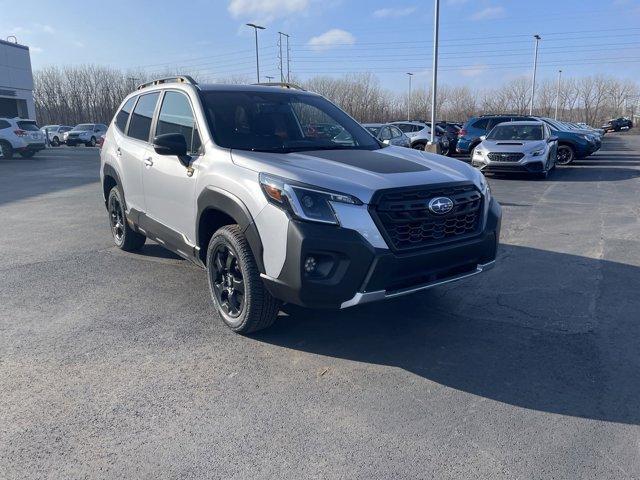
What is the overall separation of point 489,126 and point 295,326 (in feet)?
56.6

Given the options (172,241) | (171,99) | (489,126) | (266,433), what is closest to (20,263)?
(172,241)

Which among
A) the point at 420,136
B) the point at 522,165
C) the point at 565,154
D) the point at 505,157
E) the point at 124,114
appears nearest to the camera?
the point at 124,114

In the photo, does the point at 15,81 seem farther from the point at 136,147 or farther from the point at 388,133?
the point at 136,147

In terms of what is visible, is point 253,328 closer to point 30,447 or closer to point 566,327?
point 30,447

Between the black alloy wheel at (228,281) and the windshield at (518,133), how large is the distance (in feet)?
40.8

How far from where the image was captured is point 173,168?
466 centimetres

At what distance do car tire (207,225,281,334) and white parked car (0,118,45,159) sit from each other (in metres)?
22.5

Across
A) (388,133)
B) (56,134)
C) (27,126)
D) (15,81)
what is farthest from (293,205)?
(56,134)

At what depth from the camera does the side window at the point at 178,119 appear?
177 inches

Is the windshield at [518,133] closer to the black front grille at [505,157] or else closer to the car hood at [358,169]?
the black front grille at [505,157]

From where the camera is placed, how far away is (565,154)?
18.3 meters

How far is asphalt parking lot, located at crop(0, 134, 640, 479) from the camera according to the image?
2.67 m

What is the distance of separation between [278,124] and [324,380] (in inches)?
93.3

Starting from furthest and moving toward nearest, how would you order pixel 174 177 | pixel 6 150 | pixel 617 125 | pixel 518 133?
pixel 617 125 → pixel 6 150 → pixel 518 133 → pixel 174 177
